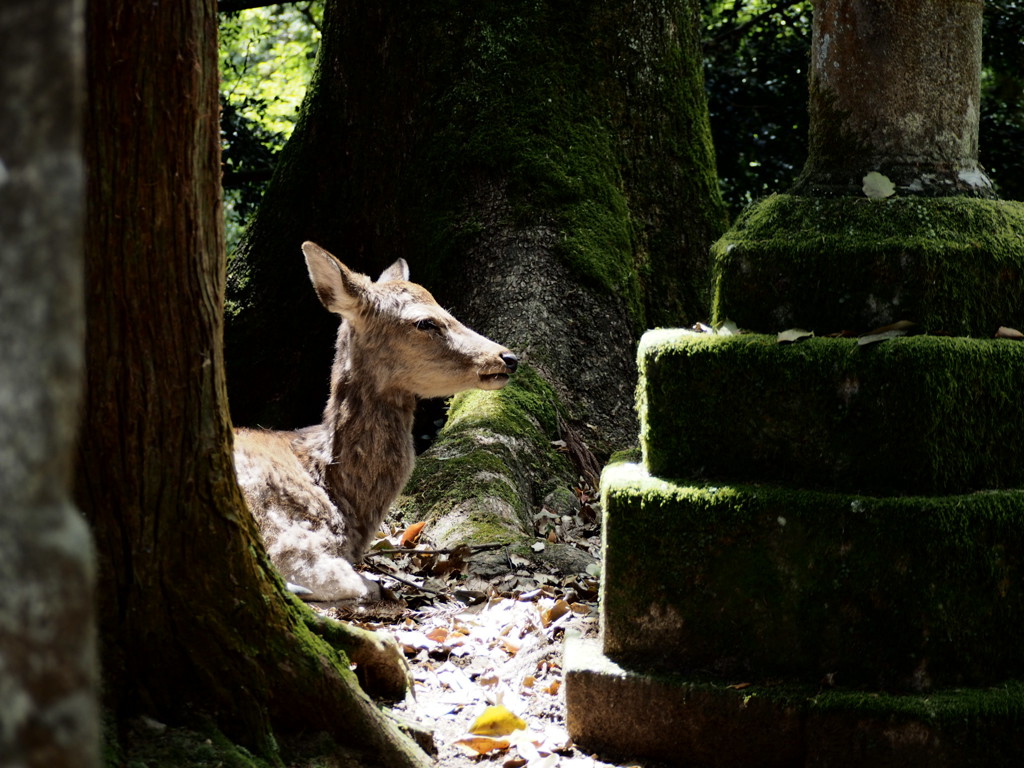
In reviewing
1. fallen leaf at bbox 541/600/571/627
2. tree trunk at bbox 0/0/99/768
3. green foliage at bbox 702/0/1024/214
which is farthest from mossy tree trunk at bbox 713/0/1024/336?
green foliage at bbox 702/0/1024/214

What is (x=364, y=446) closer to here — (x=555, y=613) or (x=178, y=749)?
(x=555, y=613)

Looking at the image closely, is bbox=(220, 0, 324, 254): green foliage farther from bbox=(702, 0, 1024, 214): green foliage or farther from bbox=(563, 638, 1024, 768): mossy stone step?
bbox=(563, 638, 1024, 768): mossy stone step

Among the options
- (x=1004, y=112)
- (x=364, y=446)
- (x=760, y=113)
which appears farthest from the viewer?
(x=760, y=113)

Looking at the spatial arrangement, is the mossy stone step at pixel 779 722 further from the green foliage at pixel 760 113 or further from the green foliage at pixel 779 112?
the green foliage at pixel 760 113

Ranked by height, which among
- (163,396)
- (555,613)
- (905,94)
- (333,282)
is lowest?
(555,613)

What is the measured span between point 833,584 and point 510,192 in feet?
17.6

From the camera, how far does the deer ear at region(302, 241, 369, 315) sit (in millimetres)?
6500

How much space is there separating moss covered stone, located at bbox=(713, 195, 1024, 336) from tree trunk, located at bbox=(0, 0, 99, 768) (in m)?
3.30

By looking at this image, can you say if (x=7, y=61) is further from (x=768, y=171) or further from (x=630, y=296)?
(x=768, y=171)

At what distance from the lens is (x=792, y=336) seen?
4.04 meters

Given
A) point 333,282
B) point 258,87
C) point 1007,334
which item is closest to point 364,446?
point 333,282

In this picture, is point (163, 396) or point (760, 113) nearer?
point (163, 396)

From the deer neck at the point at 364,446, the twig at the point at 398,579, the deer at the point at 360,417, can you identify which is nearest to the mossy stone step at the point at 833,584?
the twig at the point at 398,579

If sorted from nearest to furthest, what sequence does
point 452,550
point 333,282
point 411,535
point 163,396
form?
point 163,396 < point 452,550 < point 333,282 < point 411,535
